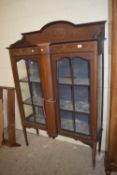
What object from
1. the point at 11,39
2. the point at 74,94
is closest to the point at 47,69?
the point at 74,94

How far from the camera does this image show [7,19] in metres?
2.29

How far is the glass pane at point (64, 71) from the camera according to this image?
5.59ft

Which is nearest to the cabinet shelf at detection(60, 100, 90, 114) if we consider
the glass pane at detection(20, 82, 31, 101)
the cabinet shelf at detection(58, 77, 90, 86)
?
the cabinet shelf at detection(58, 77, 90, 86)

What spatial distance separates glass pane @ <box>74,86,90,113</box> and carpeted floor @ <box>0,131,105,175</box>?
0.70 meters

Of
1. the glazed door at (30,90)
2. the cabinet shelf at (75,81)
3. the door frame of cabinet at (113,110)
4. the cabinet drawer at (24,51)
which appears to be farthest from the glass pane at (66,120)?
the cabinet drawer at (24,51)

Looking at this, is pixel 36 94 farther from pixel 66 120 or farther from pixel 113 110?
pixel 113 110

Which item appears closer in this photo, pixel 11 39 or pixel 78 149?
pixel 78 149

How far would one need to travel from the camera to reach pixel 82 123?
191cm

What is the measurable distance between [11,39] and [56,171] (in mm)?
1886

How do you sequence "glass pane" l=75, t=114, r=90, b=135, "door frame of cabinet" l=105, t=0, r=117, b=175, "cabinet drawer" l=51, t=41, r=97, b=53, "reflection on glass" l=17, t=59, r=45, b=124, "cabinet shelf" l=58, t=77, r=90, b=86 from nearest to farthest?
"door frame of cabinet" l=105, t=0, r=117, b=175, "cabinet drawer" l=51, t=41, r=97, b=53, "cabinet shelf" l=58, t=77, r=90, b=86, "glass pane" l=75, t=114, r=90, b=135, "reflection on glass" l=17, t=59, r=45, b=124

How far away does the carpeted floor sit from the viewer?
73.2 inches

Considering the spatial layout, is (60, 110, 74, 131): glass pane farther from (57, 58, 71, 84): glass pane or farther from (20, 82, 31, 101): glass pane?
(20, 82, 31, 101): glass pane

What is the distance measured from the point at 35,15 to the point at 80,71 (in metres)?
0.98

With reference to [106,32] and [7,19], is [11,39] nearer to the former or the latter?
[7,19]
